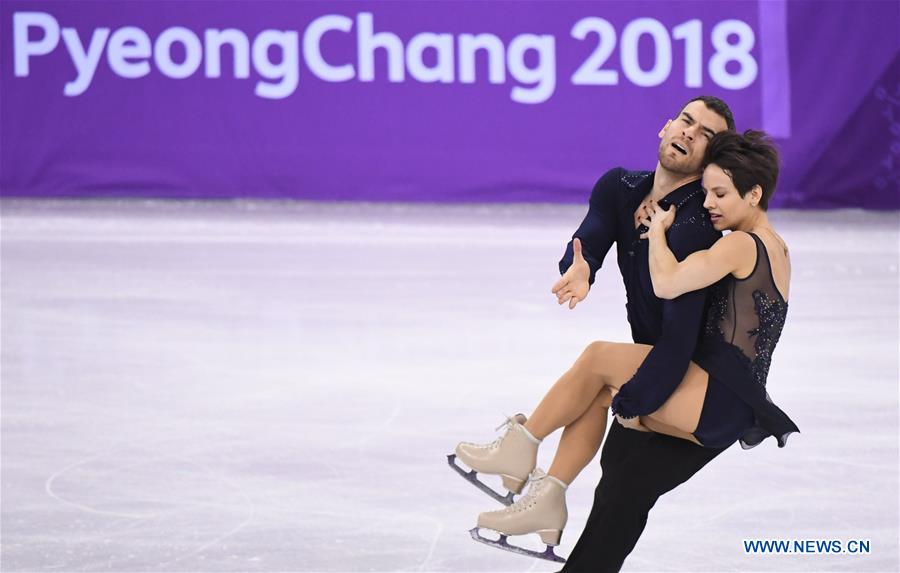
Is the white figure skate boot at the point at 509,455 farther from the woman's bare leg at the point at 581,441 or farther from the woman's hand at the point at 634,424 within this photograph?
the woman's hand at the point at 634,424

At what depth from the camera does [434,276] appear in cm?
855

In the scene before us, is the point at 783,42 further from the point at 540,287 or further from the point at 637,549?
the point at 637,549

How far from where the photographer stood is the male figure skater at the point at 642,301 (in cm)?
306

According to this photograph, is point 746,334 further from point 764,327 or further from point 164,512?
point 164,512

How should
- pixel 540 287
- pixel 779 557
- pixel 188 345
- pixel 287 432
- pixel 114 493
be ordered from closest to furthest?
1. pixel 779 557
2. pixel 114 493
3. pixel 287 432
4. pixel 188 345
5. pixel 540 287

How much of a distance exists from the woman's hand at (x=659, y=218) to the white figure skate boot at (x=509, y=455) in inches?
19.9

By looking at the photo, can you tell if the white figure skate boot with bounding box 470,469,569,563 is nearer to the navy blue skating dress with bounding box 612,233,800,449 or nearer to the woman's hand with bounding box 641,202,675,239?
the navy blue skating dress with bounding box 612,233,800,449

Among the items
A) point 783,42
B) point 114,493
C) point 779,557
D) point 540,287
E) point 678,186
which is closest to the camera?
point 678,186

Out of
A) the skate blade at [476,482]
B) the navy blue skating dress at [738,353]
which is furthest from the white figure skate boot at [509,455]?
the navy blue skating dress at [738,353]

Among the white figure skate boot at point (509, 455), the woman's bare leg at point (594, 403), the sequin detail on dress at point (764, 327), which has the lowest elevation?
the white figure skate boot at point (509, 455)

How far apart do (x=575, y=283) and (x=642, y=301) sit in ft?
0.57

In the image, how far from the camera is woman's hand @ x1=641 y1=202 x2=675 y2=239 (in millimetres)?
3095

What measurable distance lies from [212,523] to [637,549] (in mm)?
1265

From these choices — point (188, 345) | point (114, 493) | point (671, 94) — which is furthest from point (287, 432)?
point (671, 94)
